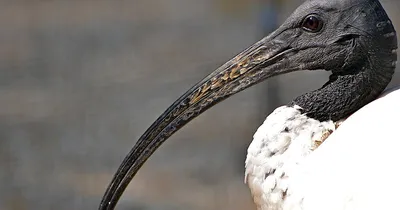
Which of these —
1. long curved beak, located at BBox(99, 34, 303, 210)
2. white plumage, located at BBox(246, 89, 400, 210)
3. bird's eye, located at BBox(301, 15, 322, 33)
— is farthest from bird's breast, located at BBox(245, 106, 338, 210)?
bird's eye, located at BBox(301, 15, 322, 33)

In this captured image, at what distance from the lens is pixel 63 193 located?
5.89 m

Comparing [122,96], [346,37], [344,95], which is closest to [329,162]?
[344,95]

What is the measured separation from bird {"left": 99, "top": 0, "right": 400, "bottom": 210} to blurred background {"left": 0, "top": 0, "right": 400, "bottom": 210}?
83.4 inches

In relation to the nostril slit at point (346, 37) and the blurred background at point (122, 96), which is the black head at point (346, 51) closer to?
the nostril slit at point (346, 37)

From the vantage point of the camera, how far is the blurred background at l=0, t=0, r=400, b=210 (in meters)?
5.92

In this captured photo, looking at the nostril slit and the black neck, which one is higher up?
the nostril slit

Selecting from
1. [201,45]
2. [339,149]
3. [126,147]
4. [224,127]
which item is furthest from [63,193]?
[339,149]

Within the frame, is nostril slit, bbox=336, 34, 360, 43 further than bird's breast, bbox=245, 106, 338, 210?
Yes

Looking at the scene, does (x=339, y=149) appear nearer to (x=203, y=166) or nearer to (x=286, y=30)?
(x=286, y=30)

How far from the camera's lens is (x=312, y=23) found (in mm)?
3516

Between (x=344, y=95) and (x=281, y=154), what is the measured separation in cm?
37

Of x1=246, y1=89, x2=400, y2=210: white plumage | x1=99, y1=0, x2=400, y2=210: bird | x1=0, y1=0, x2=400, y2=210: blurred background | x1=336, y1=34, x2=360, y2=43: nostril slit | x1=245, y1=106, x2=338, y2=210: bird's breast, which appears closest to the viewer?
x1=246, y1=89, x2=400, y2=210: white plumage

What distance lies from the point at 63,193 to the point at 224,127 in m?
1.34

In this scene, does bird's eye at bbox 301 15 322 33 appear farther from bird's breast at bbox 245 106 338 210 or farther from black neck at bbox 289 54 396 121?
bird's breast at bbox 245 106 338 210
